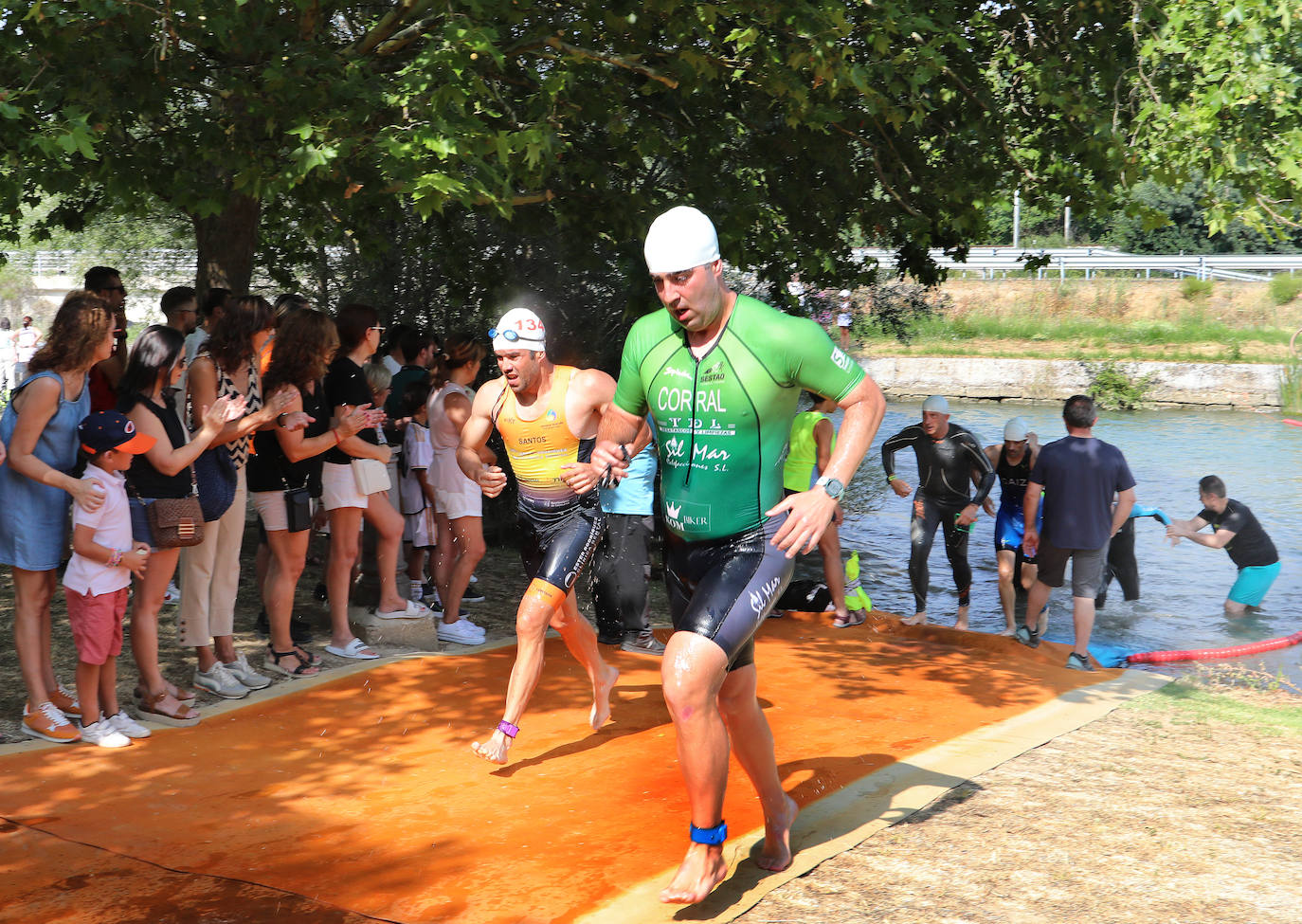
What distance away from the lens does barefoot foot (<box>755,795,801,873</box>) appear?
14.4 feet

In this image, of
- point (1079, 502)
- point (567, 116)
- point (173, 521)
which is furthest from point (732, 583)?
point (1079, 502)

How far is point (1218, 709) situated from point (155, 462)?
5.72 metres

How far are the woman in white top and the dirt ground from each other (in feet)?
6.19

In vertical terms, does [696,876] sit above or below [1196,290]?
→ below

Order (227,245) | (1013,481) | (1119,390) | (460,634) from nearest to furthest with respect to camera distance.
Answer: (460,634) < (1013,481) < (227,245) < (1119,390)

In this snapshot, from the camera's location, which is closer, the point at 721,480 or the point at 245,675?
the point at 721,480

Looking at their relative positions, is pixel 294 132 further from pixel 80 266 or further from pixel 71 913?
pixel 80 266

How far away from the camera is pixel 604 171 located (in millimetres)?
9469

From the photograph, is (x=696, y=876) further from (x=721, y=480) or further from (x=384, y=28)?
(x=384, y=28)

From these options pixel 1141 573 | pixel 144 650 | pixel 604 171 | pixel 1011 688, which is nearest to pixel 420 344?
pixel 604 171

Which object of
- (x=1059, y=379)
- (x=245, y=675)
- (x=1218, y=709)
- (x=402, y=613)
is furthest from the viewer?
(x=1059, y=379)

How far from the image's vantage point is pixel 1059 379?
29344 millimetres

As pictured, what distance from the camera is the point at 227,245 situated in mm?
9875

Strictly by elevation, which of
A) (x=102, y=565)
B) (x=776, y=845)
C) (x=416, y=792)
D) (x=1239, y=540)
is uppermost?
(x=102, y=565)
